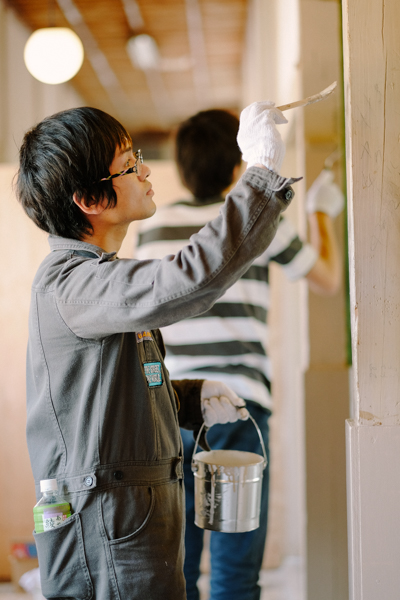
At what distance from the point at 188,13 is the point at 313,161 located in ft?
7.72

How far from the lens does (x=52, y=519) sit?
0.89 m

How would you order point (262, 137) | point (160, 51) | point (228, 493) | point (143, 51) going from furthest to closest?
point (160, 51)
point (143, 51)
point (228, 493)
point (262, 137)

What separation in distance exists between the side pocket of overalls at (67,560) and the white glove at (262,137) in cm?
62

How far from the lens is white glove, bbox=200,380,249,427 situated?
120 cm

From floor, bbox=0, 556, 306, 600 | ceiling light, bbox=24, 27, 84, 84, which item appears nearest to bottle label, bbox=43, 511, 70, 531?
floor, bbox=0, 556, 306, 600

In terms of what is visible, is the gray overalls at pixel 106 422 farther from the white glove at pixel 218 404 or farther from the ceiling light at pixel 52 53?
the ceiling light at pixel 52 53

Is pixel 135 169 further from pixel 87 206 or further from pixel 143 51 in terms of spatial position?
pixel 143 51

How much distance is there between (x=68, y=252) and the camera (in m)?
0.95

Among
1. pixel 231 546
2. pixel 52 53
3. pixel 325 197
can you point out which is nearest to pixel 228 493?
pixel 231 546

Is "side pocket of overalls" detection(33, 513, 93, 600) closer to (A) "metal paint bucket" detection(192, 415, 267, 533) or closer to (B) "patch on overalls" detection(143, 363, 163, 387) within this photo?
(B) "patch on overalls" detection(143, 363, 163, 387)

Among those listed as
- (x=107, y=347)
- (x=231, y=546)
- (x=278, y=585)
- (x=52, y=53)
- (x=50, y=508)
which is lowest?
(x=278, y=585)

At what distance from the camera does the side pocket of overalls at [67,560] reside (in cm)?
90

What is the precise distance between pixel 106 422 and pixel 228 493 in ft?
1.30

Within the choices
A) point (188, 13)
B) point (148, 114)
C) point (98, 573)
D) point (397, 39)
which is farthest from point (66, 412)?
point (148, 114)
